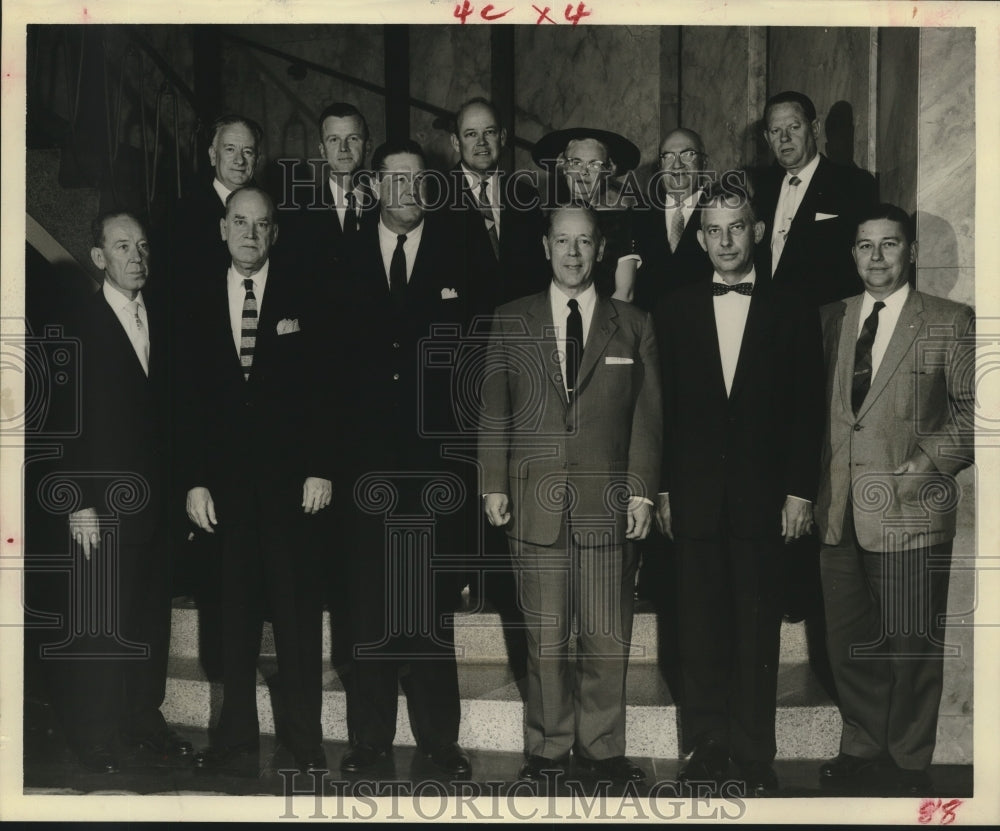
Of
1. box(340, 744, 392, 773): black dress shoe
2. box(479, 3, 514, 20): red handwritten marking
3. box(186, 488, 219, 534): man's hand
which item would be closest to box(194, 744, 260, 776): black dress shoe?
box(340, 744, 392, 773): black dress shoe

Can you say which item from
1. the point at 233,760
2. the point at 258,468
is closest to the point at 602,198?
the point at 258,468

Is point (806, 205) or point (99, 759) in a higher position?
point (806, 205)

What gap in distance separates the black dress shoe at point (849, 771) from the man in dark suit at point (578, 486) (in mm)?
754

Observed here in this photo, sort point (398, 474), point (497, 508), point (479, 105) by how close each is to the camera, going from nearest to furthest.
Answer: point (497, 508) < point (398, 474) < point (479, 105)

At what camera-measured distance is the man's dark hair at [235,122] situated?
4891 millimetres

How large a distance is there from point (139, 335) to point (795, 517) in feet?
8.51

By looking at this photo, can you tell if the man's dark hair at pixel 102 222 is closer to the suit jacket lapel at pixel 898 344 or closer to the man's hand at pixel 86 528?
the man's hand at pixel 86 528

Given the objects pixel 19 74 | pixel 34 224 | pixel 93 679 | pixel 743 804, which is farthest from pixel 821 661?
pixel 19 74

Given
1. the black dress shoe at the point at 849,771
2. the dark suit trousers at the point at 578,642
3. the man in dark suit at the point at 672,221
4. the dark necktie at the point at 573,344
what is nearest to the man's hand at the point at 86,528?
the dark suit trousers at the point at 578,642

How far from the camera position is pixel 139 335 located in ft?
15.8

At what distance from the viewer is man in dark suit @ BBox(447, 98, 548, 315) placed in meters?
4.75

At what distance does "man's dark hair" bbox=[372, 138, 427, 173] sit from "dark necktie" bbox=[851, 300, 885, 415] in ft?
5.86

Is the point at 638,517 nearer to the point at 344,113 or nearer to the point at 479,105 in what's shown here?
the point at 479,105

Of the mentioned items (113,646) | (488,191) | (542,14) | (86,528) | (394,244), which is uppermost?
(542,14)
